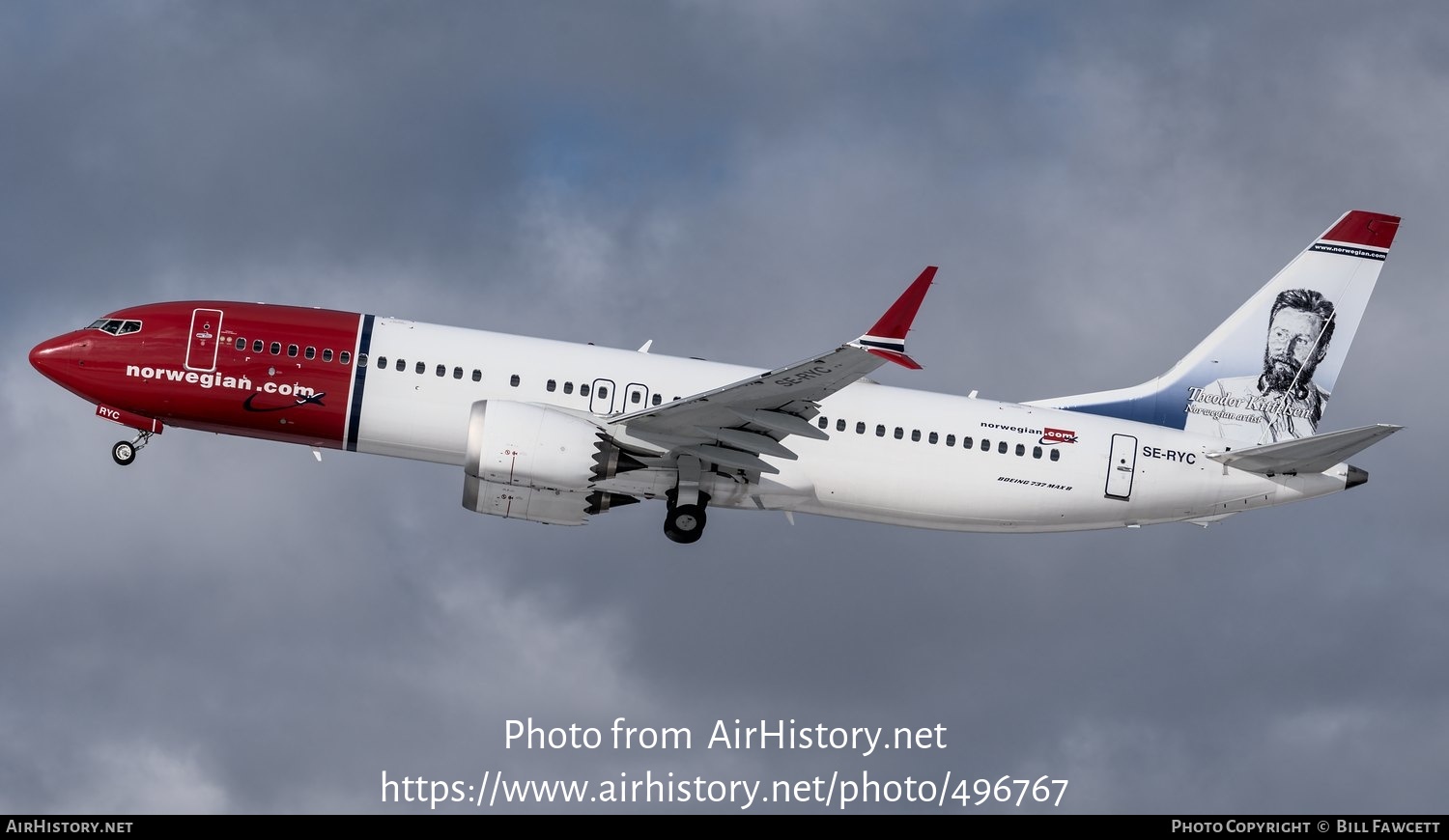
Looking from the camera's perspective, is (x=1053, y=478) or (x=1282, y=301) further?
(x=1282, y=301)

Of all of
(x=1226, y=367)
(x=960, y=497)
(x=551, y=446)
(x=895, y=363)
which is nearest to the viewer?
(x=895, y=363)

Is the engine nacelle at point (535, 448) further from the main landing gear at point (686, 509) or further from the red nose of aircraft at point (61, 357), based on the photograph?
the red nose of aircraft at point (61, 357)

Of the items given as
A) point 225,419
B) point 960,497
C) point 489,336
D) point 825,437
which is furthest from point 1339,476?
point 225,419

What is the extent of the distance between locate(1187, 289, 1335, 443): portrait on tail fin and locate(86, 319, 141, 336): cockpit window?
2855 cm

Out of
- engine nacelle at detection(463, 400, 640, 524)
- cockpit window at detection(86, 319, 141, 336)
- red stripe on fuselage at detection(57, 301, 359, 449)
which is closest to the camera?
engine nacelle at detection(463, 400, 640, 524)

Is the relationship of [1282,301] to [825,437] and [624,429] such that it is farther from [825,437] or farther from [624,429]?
[624,429]

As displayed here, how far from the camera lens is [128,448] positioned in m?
47.1

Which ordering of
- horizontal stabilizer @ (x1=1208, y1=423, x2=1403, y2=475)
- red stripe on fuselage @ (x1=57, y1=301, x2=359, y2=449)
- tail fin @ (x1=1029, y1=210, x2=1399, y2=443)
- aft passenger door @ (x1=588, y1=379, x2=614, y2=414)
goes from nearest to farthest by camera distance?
1. horizontal stabilizer @ (x1=1208, y1=423, x2=1403, y2=475)
2. red stripe on fuselage @ (x1=57, y1=301, x2=359, y2=449)
3. aft passenger door @ (x1=588, y1=379, x2=614, y2=414)
4. tail fin @ (x1=1029, y1=210, x2=1399, y2=443)

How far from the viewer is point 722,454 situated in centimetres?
4550

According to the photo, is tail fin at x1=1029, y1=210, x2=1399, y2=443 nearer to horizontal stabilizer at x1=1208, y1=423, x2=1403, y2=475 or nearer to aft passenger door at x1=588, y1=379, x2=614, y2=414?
horizontal stabilizer at x1=1208, y1=423, x2=1403, y2=475

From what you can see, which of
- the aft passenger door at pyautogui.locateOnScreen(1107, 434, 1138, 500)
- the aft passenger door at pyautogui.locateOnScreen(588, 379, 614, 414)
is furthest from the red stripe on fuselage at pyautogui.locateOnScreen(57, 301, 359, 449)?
the aft passenger door at pyautogui.locateOnScreen(1107, 434, 1138, 500)

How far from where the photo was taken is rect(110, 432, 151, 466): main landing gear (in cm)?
4703

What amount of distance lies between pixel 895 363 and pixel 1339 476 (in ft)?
49.2

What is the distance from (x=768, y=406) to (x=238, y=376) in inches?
532
